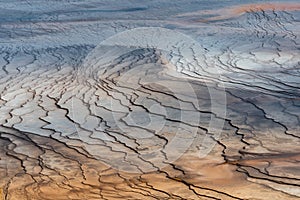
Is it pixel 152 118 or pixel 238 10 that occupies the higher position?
pixel 238 10

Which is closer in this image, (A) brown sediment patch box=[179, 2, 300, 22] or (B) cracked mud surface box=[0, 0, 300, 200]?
(B) cracked mud surface box=[0, 0, 300, 200]

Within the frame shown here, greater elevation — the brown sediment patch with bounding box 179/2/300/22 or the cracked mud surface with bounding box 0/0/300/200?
the brown sediment patch with bounding box 179/2/300/22

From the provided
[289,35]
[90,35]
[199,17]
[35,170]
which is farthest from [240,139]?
[199,17]

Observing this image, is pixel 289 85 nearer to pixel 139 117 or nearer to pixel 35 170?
pixel 139 117

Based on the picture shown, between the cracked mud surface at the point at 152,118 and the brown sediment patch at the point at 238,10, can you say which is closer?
the cracked mud surface at the point at 152,118

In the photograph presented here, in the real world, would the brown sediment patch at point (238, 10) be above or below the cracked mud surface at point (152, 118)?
above
